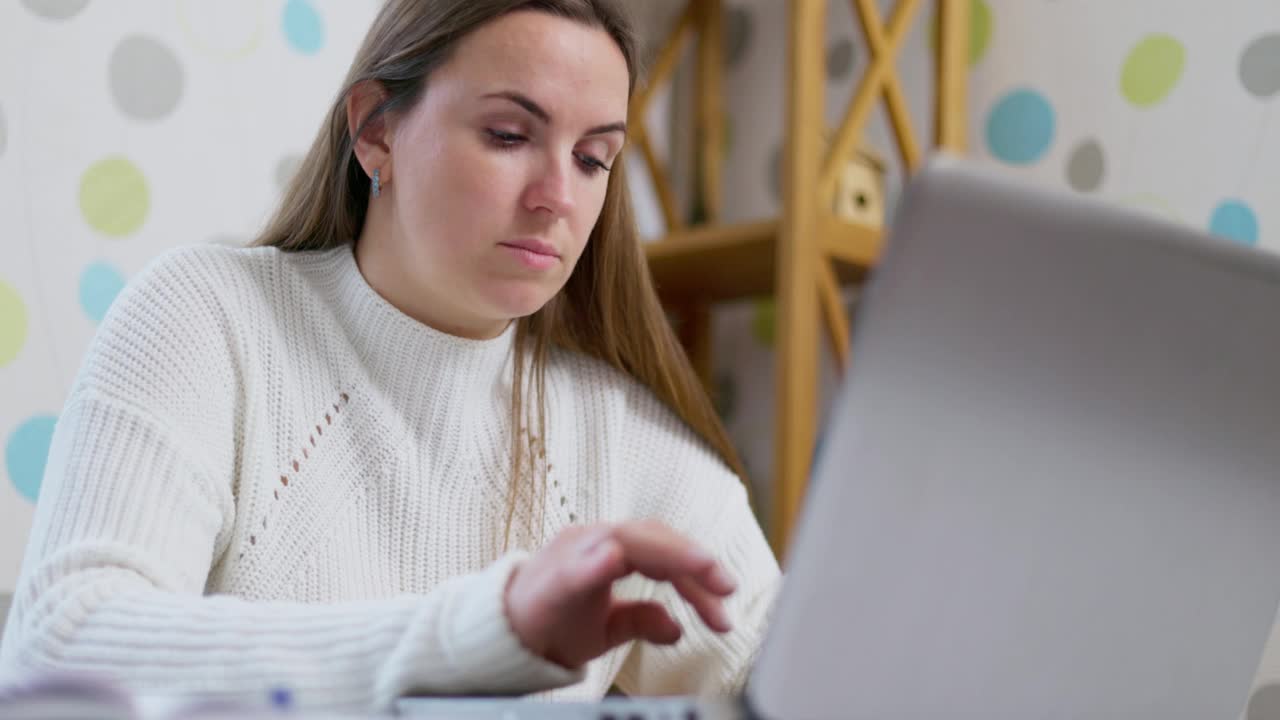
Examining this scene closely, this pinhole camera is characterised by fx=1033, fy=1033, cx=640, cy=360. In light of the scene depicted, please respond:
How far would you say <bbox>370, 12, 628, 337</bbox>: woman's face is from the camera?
2.64 feet

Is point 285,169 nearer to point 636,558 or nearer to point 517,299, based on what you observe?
point 517,299

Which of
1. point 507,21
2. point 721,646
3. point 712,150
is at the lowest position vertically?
point 721,646

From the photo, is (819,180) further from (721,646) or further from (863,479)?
(863,479)

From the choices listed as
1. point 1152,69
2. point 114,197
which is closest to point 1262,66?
point 1152,69

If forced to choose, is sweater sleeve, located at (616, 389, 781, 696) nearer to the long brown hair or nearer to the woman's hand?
the long brown hair

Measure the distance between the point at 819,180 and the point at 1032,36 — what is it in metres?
0.39

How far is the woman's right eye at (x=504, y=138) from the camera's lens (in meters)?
0.81

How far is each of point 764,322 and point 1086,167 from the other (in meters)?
0.63

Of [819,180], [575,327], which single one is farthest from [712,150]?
[575,327]

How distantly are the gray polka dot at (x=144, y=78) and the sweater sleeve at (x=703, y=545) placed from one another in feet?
2.51

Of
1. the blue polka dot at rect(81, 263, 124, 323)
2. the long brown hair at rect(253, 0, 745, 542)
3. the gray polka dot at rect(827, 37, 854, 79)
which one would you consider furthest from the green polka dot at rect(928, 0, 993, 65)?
the blue polka dot at rect(81, 263, 124, 323)

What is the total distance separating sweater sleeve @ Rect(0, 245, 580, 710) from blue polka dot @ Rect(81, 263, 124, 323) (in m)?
0.49

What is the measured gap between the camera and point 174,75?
1.33 m

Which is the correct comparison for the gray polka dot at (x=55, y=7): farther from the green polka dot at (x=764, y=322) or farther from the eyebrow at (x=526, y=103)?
the green polka dot at (x=764, y=322)
